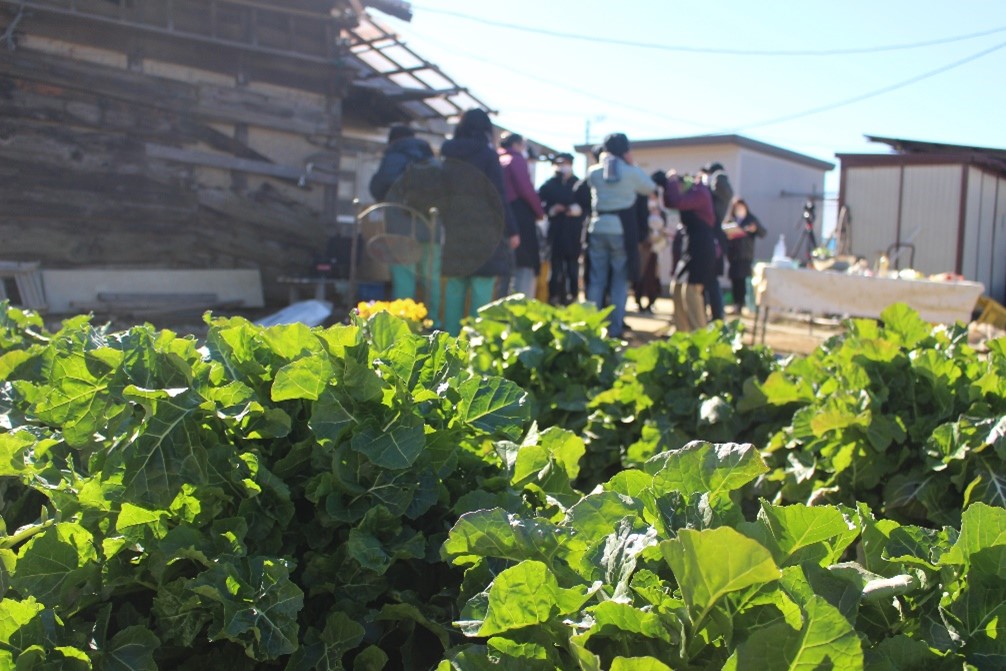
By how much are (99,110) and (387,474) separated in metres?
8.53

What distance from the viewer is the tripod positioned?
1705cm

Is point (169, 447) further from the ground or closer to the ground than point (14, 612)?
further from the ground

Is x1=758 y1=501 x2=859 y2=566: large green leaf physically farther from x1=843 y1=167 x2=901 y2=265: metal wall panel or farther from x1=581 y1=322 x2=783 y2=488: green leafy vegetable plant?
x1=843 y1=167 x2=901 y2=265: metal wall panel

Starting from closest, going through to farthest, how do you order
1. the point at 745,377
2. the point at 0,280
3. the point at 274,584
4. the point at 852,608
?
the point at 852,608 → the point at 274,584 → the point at 745,377 → the point at 0,280

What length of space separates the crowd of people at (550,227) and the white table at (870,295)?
4.16 ft

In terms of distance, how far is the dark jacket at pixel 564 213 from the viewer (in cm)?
991

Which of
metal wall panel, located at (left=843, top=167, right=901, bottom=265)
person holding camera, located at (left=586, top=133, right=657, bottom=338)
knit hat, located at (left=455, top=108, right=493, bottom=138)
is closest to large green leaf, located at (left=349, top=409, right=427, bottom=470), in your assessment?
knit hat, located at (left=455, top=108, right=493, bottom=138)

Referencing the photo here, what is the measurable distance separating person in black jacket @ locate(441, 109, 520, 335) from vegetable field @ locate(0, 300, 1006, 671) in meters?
4.84

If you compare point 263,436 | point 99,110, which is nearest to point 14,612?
point 263,436

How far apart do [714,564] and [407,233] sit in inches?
238

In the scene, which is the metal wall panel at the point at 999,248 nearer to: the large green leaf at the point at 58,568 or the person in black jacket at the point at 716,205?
the person in black jacket at the point at 716,205

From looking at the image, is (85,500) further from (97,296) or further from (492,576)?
(97,296)

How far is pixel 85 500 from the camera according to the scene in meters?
1.46

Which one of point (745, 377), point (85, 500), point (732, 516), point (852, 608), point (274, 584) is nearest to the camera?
point (852, 608)
